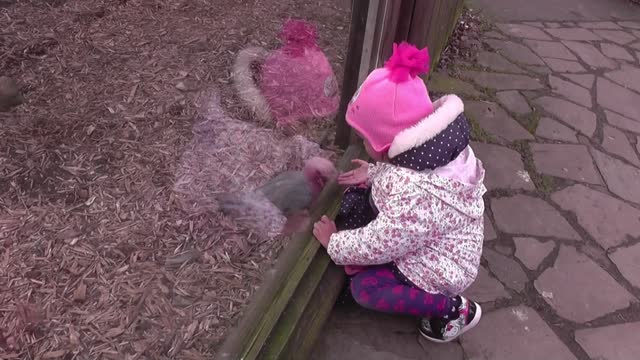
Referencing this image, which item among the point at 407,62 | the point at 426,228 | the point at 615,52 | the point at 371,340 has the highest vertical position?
the point at 407,62

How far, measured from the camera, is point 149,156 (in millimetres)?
2514

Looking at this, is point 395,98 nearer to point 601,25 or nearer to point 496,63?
point 496,63

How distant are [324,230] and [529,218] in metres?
1.23

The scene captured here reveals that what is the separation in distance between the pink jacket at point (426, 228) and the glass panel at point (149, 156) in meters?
0.38

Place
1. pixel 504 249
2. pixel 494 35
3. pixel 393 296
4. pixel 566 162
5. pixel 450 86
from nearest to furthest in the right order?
pixel 393 296, pixel 504 249, pixel 566 162, pixel 450 86, pixel 494 35

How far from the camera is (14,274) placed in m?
1.99

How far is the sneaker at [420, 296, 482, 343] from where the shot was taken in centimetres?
226

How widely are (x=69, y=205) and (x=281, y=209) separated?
0.81m

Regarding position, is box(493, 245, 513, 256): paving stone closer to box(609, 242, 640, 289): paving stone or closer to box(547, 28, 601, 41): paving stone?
box(609, 242, 640, 289): paving stone

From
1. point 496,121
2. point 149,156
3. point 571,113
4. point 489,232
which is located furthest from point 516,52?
point 149,156

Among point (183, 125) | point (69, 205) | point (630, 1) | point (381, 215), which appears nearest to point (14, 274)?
point (69, 205)

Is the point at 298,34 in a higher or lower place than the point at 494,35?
higher

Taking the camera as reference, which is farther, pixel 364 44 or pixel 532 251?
pixel 532 251

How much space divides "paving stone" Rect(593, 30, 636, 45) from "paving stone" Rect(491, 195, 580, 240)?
2674 mm
